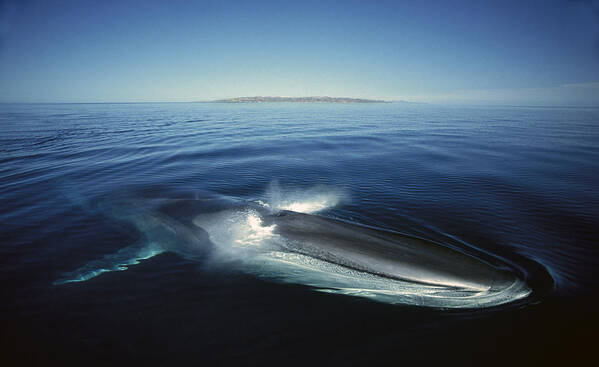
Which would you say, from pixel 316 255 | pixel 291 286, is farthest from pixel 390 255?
pixel 291 286

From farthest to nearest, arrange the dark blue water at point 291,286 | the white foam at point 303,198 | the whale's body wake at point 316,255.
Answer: the white foam at point 303,198
the whale's body wake at point 316,255
the dark blue water at point 291,286

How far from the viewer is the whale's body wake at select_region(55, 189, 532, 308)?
18.3 feet

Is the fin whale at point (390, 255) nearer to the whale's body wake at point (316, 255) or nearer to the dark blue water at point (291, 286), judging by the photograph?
the whale's body wake at point (316, 255)

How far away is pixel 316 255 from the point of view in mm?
6664

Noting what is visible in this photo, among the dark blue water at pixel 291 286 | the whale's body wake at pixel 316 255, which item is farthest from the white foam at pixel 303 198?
the whale's body wake at pixel 316 255

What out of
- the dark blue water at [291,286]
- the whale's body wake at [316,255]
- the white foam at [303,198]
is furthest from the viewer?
the white foam at [303,198]

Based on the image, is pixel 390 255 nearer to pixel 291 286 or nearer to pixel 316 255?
pixel 316 255

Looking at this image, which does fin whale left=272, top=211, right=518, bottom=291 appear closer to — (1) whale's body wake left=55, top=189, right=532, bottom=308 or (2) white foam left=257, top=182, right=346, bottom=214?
(1) whale's body wake left=55, top=189, right=532, bottom=308

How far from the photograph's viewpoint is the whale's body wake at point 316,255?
5582 mm

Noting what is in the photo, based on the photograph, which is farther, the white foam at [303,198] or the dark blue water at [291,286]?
the white foam at [303,198]

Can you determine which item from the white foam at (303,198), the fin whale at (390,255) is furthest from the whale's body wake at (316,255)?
the white foam at (303,198)

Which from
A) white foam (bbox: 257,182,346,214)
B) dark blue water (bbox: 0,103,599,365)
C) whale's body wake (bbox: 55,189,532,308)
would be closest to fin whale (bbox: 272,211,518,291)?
whale's body wake (bbox: 55,189,532,308)

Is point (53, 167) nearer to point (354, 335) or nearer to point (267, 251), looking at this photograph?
point (267, 251)

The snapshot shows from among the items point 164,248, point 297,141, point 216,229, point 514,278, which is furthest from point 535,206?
point 297,141
